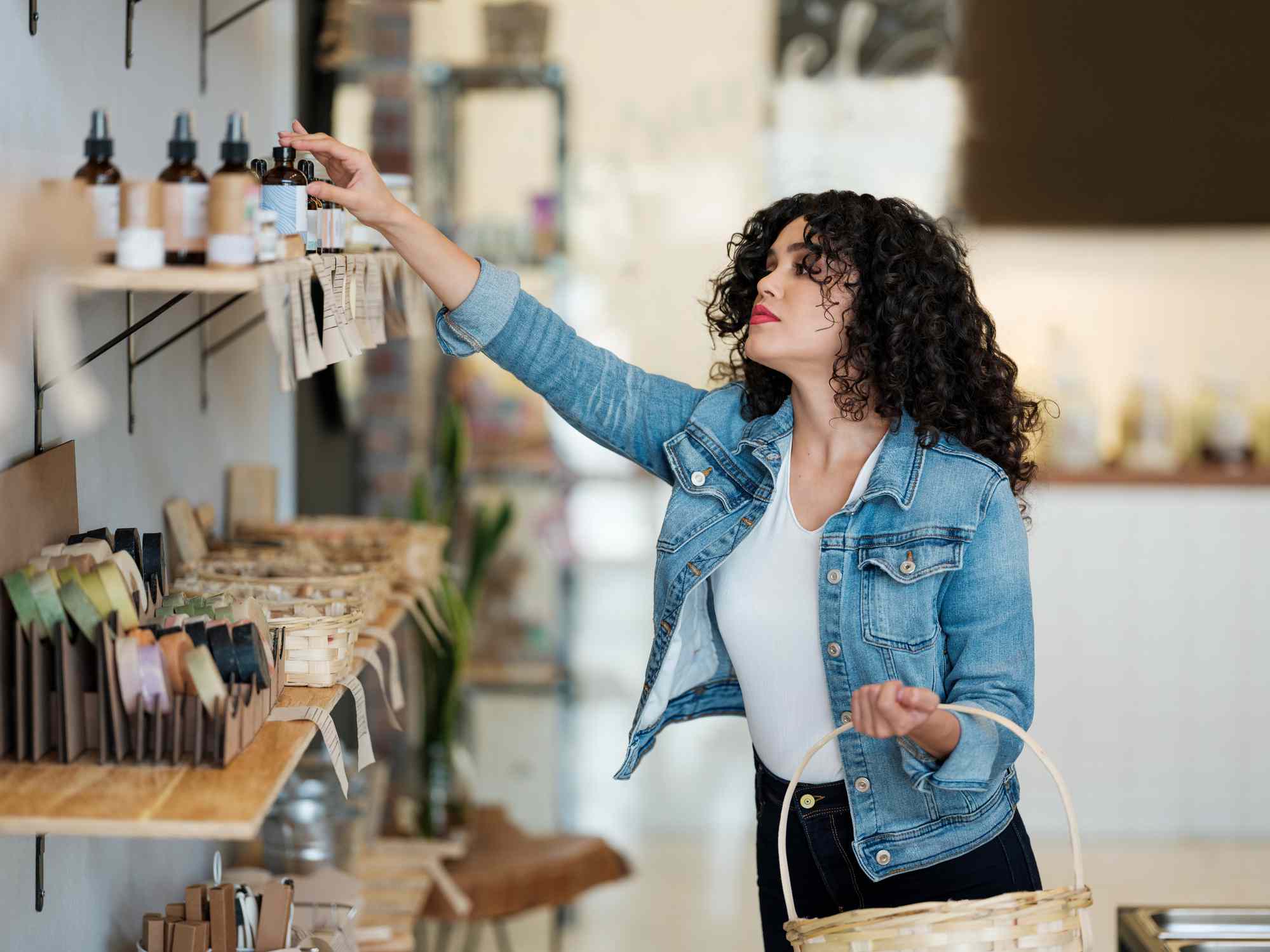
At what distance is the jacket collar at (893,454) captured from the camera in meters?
1.68

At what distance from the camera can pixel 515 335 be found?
173 cm

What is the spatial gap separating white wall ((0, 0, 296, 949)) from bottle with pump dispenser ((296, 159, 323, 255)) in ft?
0.90

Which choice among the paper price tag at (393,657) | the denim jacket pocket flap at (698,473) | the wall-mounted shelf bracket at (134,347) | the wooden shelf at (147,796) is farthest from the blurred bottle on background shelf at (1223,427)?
the wooden shelf at (147,796)

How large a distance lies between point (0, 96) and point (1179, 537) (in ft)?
11.7

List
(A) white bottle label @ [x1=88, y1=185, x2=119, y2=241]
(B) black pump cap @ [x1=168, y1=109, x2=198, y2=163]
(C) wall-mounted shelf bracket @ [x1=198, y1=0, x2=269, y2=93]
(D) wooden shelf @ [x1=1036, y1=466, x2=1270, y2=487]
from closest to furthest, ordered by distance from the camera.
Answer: (A) white bottle label @ [x1=88, y1=185, x2=119, y2=241] → (B) black pump cap @ [x1=168, y1=109, x2=198, y2=163] → (C) wall-mounted shelf bracket @ [x1=198, y1=0, x2=269, y2=93] → (D) wooden shelf @ [x1=1036, y1=466, x2=1270, y2=487]

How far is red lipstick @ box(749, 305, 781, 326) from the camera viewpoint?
175 centimetres

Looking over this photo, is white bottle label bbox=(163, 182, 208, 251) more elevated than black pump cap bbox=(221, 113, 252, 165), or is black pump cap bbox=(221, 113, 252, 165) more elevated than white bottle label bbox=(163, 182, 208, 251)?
black pump cap bbox=(221, 113, 252, 165)

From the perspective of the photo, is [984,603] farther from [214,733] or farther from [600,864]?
[600,864]

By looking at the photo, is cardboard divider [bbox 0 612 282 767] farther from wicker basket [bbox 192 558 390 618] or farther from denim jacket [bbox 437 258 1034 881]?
denim jacket [bbox 437 258 1034 881]

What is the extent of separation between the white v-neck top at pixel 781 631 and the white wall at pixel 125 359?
2.71 ft

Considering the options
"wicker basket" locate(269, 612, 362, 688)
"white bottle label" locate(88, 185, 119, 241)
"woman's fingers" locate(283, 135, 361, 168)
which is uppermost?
"woman's fingers" locate(283, 135, 361, 168)

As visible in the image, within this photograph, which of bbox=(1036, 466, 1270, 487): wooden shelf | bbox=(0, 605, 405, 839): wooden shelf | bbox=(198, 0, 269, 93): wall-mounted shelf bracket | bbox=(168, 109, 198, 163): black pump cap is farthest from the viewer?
bbox=(1036, 466, 1270, 487): wooden shelf

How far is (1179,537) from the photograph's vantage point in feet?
13.4

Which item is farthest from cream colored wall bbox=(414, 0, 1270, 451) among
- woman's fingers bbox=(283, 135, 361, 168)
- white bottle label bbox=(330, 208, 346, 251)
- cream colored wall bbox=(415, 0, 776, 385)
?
woman's fingers bbox=(283, 135, 361, 168)
